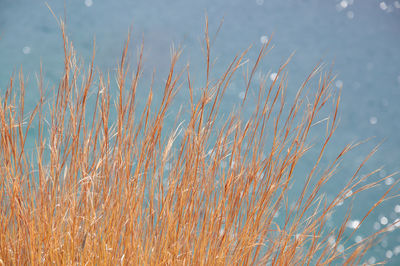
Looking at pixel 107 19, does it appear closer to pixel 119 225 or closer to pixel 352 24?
pixel 352 24

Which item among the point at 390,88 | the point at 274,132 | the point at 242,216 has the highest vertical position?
the point at 274,132

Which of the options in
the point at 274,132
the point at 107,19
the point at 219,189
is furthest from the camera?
the point at 107,19

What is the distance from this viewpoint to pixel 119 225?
1.18 meters

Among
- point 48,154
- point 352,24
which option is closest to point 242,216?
point 48,154

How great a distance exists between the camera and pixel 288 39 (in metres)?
4.90

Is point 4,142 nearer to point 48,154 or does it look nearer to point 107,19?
point 48,154

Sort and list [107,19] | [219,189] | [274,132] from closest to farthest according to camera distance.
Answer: [274,132] → [219,189] → [107,19]

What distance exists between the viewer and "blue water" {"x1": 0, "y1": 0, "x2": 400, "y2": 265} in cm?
474

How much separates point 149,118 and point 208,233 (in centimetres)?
34

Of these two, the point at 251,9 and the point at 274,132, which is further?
the point at 251,9

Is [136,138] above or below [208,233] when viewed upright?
above

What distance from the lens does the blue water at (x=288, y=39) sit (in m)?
4.74

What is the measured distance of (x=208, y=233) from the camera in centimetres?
124

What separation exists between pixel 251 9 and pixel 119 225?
4061mm
